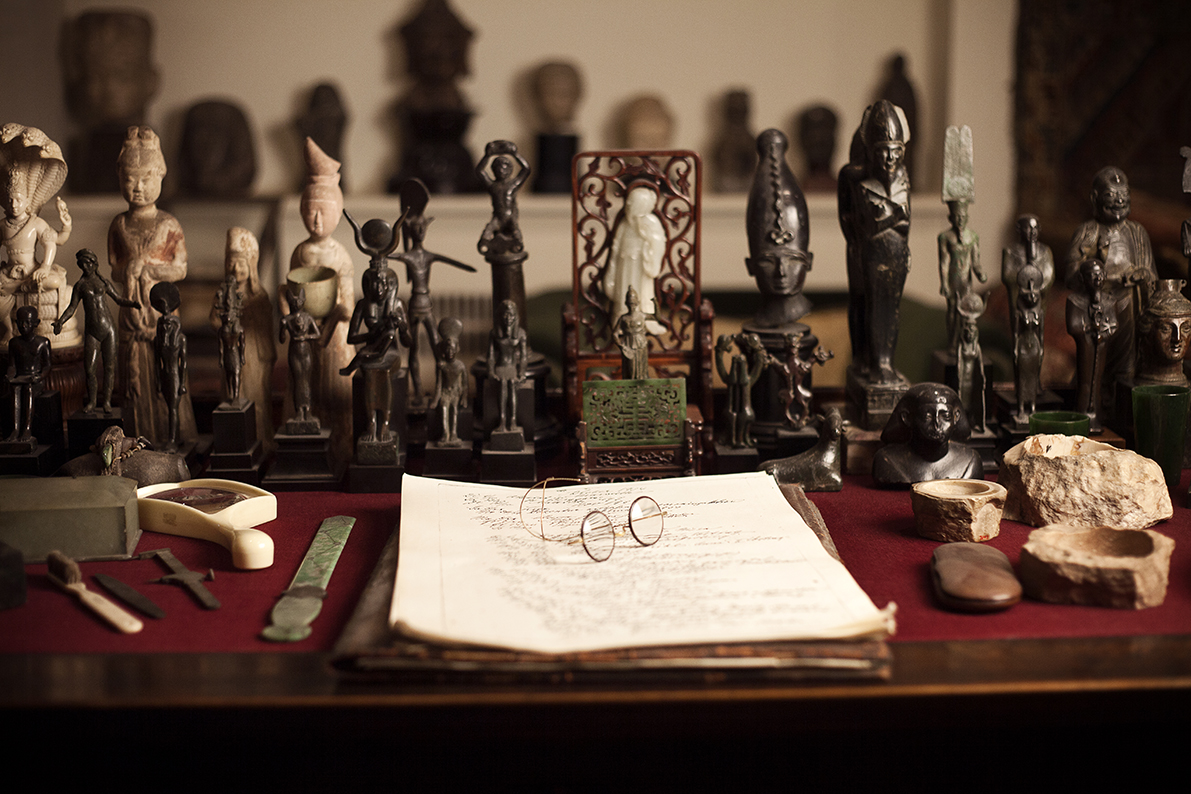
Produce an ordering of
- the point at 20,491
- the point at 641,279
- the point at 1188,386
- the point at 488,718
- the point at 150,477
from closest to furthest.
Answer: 1. the point at 488,718
2. the point at 20,491
3. the point at 150,477
4. the point at 1188,386
5. the point at 641,279

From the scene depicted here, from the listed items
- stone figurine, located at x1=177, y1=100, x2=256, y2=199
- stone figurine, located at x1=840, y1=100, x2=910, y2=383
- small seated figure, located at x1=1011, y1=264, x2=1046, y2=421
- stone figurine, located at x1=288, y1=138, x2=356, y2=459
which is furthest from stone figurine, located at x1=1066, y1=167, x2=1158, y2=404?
stone figurine, located at x1=177, y1=100, x2=256, y2=199

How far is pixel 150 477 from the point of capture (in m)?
1.87

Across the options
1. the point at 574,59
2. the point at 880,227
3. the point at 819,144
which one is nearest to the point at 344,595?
the point at 880,227

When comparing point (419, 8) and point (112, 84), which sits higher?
point (419, 8)

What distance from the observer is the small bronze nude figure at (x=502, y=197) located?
89.6 inches

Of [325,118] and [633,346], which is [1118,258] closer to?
[633,346]

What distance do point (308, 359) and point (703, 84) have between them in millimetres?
4682

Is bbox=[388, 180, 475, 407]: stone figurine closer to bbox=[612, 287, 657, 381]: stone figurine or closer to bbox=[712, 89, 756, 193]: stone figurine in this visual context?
bbox=[612, 287, 657, 381]: stone figurine

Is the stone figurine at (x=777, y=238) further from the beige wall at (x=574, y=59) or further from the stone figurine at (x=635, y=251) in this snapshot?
the beige wall at (x=574, y=59)

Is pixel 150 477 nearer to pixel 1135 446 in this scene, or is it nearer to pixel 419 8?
pixel 1135 446

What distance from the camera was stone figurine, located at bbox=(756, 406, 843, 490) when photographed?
6.36ft

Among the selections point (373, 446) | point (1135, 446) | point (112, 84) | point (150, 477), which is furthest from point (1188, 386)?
point (112, 84)

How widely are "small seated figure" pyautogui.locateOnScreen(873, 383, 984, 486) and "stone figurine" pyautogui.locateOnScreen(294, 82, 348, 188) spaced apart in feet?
15.0

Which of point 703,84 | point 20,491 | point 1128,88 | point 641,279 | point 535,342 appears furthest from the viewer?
point 703,84
